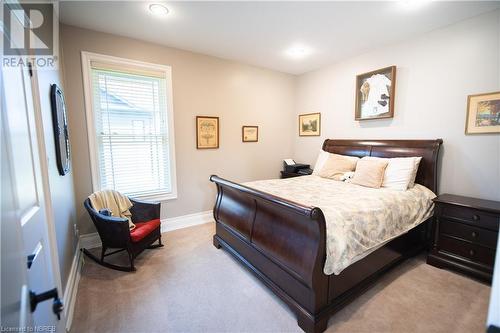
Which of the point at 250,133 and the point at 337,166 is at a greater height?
the point at 250,133

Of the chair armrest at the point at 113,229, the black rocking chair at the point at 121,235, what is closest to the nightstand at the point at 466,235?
the black rocking chair at the point at 121,235

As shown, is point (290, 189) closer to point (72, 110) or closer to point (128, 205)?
point (128, 205)

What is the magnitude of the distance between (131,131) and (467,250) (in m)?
4.19

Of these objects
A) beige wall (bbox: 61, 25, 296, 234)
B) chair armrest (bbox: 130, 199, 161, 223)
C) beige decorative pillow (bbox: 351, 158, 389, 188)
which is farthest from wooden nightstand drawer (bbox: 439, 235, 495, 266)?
chair armrest (bbox: 130, 199, 161, 223)

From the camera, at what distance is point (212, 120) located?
3.62 m

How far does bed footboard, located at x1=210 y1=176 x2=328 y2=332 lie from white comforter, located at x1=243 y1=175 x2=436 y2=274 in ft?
0.41

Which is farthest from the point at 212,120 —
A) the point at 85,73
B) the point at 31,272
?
the point at 31,272

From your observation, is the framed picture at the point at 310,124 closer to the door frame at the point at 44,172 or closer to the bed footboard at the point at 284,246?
the bed footboard at the point at 284,246

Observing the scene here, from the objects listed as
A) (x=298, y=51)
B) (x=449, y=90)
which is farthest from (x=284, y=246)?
(x=298, y=51)

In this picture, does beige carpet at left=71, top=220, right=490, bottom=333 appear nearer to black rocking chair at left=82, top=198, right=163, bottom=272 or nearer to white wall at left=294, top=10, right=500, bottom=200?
black rocking chair at left=82, top=198, right=163, bottom=272

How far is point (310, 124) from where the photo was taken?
4344mm

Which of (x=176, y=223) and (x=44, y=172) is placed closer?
(x=44, y=172)

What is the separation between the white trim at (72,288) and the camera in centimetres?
168

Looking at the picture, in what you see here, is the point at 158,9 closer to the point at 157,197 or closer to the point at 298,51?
the point at 298,51
